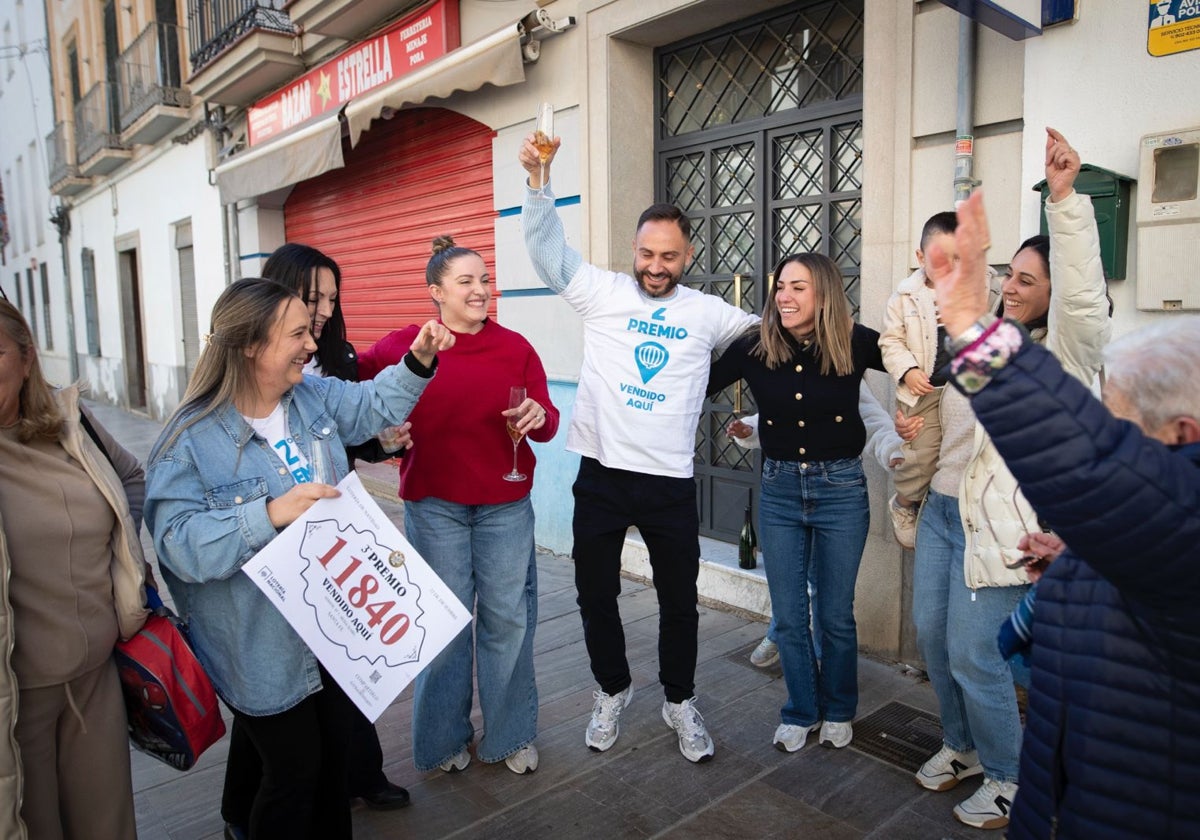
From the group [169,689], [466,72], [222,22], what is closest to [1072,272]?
[169,689]

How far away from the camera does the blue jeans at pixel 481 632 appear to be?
10.2 ft

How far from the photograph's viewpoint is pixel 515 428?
2.93 m

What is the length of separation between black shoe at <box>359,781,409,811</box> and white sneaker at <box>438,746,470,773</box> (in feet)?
0.71

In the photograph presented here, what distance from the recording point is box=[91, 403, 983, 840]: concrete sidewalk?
114 inches

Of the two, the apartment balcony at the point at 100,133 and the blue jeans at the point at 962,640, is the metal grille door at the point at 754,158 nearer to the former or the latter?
the blue jeans at the point at 962,640

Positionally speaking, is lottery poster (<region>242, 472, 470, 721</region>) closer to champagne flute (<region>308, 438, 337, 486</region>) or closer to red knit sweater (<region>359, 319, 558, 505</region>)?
champagne flute (<region>308, 438, 337, 486</region>)

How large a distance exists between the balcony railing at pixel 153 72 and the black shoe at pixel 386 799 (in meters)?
11.5

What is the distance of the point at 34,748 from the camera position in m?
2.02

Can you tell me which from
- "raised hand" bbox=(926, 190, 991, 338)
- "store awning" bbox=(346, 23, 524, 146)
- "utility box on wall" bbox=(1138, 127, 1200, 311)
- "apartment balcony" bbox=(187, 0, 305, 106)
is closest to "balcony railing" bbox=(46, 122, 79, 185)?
A: "apartment balcony" bbox=(187, 0, 305, 106)

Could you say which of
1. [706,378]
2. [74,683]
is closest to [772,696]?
[706,378]

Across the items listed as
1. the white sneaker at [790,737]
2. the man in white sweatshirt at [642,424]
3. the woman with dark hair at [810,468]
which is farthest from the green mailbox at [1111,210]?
the white sneaker at [790,737]

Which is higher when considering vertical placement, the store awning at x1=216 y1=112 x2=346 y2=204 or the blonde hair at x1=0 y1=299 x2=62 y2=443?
the store awning at x1=216 y1=112 x2=346 y2=204

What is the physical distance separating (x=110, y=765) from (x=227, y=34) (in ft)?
31.3

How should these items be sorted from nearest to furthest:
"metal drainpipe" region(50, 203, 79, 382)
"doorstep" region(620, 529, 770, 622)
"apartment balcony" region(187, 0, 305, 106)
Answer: "doorstep" region(620, 529, 770, 622) < "apartment balcony" region(187, 0, 305, 106) < "metal drainpipe" region(50, 203, 79, 382)
